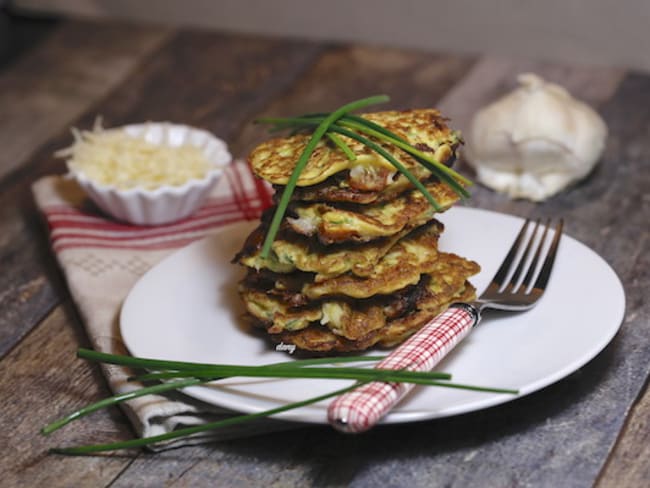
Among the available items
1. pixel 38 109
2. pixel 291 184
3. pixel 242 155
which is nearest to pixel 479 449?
pixel 291 184

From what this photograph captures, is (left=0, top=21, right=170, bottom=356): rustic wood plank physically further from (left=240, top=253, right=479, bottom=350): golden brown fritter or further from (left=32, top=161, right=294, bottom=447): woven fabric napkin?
(left=240, top=253, right=479, bottom=350): golden brown fritter

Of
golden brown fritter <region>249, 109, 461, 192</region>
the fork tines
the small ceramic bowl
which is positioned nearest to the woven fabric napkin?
the small ceramic bowl

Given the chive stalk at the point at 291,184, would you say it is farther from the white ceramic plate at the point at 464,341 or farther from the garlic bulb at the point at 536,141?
the garlic bulb at the point at 536,141

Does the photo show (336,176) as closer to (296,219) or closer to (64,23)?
(296,219)

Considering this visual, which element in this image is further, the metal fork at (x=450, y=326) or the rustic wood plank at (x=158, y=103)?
Result: the rustic wood plank at (x=158, y=103)

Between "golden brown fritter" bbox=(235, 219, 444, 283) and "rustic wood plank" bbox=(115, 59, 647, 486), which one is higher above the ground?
"golden brown fritter" bbox=(235, 219, 444, 283)

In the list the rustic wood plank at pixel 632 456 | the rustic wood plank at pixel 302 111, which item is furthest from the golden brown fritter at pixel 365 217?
the rustic wood plank at pixel 632 456

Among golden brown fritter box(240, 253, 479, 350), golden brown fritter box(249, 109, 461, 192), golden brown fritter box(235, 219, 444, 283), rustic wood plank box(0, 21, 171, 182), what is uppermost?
golden brown fritter box(249, 109, 461, 192)

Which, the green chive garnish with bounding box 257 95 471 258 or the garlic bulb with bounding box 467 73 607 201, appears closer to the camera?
the green chive garnish with bounding box 257 95 471 258
